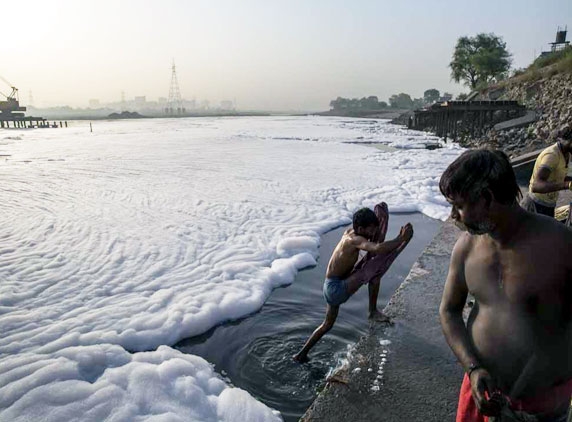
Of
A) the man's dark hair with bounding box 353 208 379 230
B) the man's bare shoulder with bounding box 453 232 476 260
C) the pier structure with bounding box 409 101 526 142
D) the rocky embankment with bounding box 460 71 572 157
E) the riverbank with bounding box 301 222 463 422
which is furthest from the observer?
the pier structure with bounding box 409 101 526 142

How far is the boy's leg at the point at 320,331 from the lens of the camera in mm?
3391

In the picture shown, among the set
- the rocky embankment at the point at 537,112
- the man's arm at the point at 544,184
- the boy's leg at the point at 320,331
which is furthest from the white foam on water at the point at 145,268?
the rocky embankment at the point at 537,112

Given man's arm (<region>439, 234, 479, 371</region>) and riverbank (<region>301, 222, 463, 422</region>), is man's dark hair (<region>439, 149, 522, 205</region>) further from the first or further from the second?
riverbank (<region>301, 222, 463, 422</region>)

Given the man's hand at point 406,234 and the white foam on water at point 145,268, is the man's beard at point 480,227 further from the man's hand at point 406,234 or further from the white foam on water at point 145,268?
the white foam on water at point 145,268

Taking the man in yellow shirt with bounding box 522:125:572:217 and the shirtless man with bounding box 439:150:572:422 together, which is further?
the man in yellow shirt with bounding box 522:125:572:217

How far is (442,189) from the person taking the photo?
138 centimetres

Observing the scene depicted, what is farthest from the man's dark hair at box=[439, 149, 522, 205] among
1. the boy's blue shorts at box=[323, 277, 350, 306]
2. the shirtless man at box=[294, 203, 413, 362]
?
the boy's blue shorts at box=[323, 277, 350, 306]

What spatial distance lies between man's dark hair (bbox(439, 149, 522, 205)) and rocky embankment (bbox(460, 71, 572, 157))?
36.3 feet

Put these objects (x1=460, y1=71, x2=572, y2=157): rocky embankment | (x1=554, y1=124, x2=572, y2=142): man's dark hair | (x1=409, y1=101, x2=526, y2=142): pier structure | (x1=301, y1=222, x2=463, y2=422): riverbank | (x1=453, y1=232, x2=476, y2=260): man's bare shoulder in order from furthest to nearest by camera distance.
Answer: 1. (x1=409, y1=101, x2=526, y2=142): pier structure
2. (x1=460, y1=71, x2=572, y2=157): rocky embankment
3. (x1=554, y1=124, x2=572, y2=142): man's dark hair
4. (x1=301, y1=222, x2=463, y2=422): riverbank
5. (x1=453, y1=232, x2=476, y2=260): man's bare shoulder

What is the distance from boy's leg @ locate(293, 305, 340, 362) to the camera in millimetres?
3391

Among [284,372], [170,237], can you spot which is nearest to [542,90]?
[170,237]

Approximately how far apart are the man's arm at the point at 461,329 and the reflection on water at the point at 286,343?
71.2 inches

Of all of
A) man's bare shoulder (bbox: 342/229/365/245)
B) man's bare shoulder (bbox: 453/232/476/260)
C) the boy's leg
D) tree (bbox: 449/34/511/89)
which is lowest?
the boy's leg

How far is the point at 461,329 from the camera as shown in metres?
1.53
